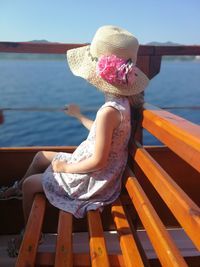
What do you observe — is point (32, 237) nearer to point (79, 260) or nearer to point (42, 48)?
point (79, 260)

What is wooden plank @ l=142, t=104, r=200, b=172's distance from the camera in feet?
4.23

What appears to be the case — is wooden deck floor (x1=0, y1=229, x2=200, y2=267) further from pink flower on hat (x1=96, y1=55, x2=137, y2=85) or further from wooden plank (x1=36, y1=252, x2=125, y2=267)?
pink flower on hat (x1=96, y1=55, x2=137, y2=85)

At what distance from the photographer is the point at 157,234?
154cm

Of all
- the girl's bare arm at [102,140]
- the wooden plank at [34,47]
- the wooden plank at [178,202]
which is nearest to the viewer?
the wooden plank at [178,202]

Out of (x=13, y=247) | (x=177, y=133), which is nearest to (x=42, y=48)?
(x=13, y=247)

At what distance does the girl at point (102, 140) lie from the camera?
208 centimetres

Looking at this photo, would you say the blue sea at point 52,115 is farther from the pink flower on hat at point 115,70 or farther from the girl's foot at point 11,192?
the pink flower on hat at point 115,70

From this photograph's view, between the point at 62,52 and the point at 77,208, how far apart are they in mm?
1003

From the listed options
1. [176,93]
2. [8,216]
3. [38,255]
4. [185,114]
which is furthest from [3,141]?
[176,93]

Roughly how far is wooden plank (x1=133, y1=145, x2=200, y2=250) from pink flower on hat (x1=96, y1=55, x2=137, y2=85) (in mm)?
420

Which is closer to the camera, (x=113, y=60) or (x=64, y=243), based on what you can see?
(x=64, y=243)

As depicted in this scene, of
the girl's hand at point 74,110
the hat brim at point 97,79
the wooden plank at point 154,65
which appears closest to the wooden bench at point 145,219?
the hat brim at point 97,79

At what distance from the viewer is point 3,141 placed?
15336 mm

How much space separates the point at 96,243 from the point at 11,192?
100 centimetres
